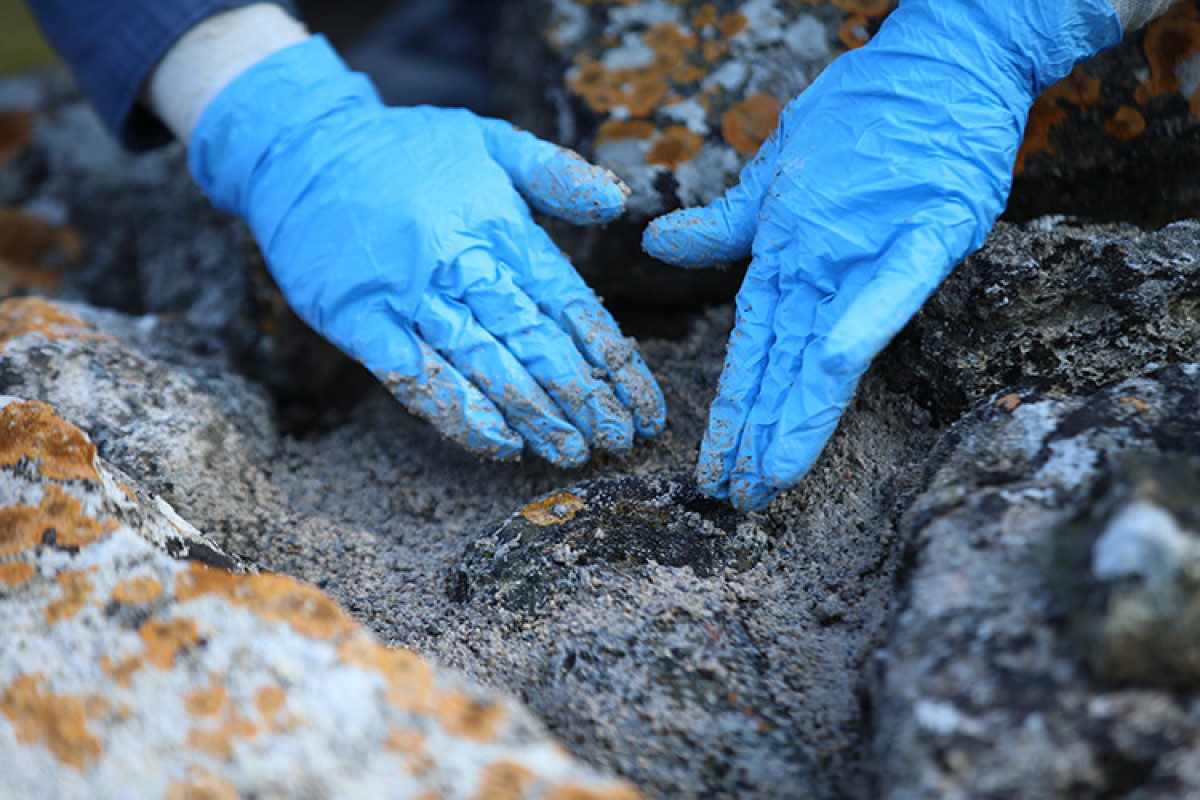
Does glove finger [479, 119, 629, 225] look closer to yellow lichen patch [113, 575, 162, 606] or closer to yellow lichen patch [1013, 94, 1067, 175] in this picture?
yellow lichen patch [1013, 94, 1067, 175]

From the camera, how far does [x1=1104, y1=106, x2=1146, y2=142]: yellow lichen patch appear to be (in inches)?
57.1

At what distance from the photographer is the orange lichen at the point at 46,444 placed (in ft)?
3.36

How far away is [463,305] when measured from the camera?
1.44 m

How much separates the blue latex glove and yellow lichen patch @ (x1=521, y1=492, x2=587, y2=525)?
0.13 meters

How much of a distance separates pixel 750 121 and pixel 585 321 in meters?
0.57

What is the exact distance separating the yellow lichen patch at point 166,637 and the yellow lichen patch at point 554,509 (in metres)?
0.48

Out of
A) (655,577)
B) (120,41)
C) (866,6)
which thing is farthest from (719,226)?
(120,41)

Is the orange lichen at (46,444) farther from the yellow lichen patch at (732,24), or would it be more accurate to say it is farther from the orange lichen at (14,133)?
the orange lichen at (14,133)

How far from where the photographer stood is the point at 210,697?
79 cm

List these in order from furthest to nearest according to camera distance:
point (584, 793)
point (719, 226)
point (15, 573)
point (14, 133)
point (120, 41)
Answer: point (14, 133) < point (120, 41) < point (719, 226) < point (15, 573) < point (584, 793)

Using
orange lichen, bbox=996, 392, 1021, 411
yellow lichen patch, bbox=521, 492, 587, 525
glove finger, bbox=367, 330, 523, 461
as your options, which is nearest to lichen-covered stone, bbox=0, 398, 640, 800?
yellow lichen patch, bbox=521, 492, 587, 525

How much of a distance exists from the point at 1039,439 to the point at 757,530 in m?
0.38

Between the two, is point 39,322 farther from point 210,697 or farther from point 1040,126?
point 1040,126

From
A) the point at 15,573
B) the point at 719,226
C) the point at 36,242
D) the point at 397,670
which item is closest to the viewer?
the point at 397,670
